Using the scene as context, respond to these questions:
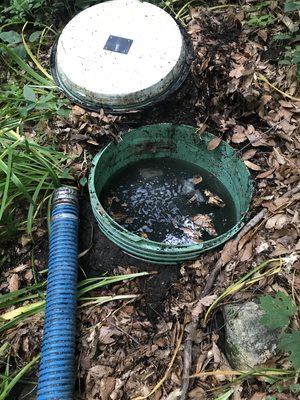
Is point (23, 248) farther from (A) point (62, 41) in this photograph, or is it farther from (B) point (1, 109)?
(A) point (62, 41)

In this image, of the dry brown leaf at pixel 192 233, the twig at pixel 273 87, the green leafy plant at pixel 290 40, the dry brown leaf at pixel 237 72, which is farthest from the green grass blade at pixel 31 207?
the green leafy plant at pixel 290 40

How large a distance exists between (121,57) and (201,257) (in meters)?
1.55

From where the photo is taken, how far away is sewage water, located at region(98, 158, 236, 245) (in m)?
2.96

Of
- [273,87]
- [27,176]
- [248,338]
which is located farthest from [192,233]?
[273,87]

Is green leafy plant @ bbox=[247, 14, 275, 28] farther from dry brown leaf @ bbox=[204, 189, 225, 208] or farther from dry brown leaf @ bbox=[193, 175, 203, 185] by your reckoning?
dry brown leaf @ bbox=[204, 189, 225, 208]

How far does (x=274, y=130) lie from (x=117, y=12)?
5.04ft

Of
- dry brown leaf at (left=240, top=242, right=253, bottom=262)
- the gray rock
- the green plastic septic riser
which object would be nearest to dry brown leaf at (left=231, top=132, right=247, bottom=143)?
the green plastic septic riser

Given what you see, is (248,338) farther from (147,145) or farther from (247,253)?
(147,145)

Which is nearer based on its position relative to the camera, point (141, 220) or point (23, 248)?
point (23, 248)

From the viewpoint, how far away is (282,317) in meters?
2.01

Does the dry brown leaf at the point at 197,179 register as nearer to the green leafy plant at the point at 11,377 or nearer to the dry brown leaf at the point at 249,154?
the dry brown leaf at the point at 249,154

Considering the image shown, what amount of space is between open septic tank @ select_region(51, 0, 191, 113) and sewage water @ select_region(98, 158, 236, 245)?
0.54 meters

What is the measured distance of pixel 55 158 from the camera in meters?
2.92

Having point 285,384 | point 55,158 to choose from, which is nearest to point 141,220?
point 55,158
